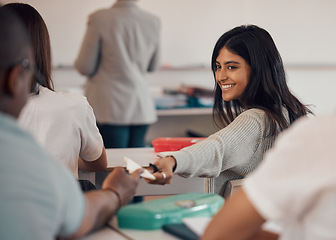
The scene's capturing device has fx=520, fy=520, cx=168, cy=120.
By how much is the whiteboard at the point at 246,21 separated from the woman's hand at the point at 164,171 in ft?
10.3

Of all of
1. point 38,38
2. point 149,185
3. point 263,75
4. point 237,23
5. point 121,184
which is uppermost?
point 38,38

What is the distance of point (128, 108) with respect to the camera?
3.60 m

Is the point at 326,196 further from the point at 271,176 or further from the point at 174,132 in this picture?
the point at 174,132

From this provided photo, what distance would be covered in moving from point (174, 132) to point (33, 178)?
4.01m

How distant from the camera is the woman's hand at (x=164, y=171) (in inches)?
64.7

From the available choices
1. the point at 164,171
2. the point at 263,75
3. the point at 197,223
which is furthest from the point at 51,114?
the point at 263,75

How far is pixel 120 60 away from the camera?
349 cm

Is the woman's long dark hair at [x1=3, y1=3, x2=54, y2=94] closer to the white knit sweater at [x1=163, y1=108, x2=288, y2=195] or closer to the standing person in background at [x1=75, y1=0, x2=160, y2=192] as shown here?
the white knit sweater at [x1=163, y1=108, x2=288, y2=195]

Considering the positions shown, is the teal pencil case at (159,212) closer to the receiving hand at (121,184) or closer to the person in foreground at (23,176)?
the receiving hand at (121,184)

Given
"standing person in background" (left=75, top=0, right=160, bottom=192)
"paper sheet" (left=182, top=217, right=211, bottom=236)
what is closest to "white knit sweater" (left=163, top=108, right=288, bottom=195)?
"paper sheet" (left=182, top=217, right=211, bottom=236)

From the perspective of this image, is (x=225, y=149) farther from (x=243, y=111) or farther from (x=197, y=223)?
(x=197, y=223)

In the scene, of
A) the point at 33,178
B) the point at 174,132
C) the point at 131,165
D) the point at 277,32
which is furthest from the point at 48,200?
the point at 277,32

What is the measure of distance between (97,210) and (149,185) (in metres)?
1.03

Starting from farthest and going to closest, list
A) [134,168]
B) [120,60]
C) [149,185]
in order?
[120,60] < [149,185] < [134,168]
